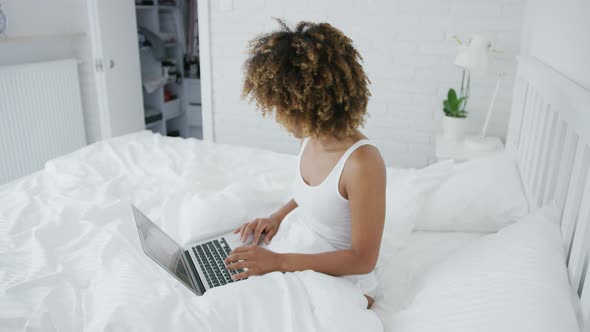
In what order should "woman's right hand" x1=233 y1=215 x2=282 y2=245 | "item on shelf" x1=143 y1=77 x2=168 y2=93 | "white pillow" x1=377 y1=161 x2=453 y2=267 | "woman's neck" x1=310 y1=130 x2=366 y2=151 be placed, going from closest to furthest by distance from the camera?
"woman's neck" x1=310 y1=130 x2=366 y2=151, "woman's right hand" x1=233 y1=215 x2=282 y2=245, "white pillow" x1=377 y1=161 x2=453 y2=267, "item on shelf" x1=143 y1=77 x2=168 y2=93

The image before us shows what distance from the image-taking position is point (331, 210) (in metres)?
1.20

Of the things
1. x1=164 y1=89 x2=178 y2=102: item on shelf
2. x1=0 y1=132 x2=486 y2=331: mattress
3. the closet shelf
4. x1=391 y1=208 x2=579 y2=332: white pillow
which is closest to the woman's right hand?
x1=0 y1=132 x2=486 y2=331: mattress

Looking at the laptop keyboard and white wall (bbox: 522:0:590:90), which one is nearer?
white wall (bbox: 522:0:590:90)

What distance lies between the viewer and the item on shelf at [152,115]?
4.00 m

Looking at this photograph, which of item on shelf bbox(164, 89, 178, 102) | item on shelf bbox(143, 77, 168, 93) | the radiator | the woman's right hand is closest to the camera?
the woman's right hand

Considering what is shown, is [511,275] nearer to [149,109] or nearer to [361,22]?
[361,22]

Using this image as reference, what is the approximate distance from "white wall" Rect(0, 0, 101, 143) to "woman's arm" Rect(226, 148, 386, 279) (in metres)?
2.56

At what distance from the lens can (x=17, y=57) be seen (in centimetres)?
295

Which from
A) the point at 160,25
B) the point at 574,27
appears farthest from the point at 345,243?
the point at 160,25

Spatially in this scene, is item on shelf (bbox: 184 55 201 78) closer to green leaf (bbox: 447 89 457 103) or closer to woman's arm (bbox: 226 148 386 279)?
green leaf (bbox: 447 89 457 103)

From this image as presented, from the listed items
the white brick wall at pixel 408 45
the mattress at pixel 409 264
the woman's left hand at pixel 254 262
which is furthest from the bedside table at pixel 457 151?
the woman's left hand at pixel 254 262

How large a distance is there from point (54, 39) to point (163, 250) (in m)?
2.57

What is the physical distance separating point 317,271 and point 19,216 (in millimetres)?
1025

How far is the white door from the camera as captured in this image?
323cm
